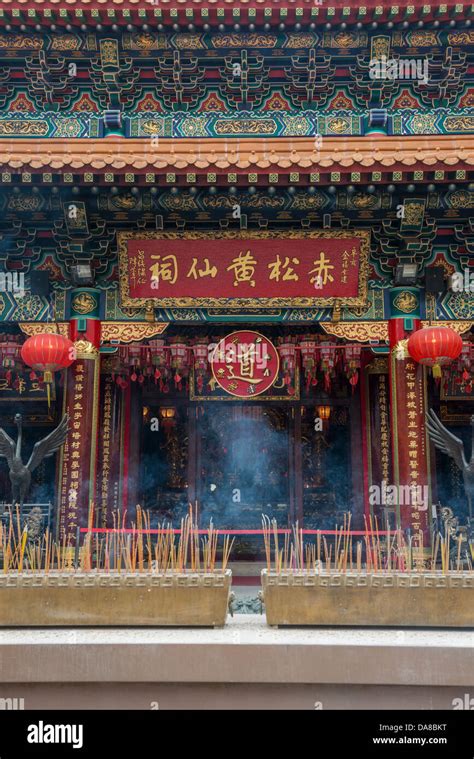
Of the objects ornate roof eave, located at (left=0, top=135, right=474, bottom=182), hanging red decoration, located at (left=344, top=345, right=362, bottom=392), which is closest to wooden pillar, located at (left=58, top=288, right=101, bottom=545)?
ornate roof eave, located at (left=0, top=135, right=474, bottom=182)

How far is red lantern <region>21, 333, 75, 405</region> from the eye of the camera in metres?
6.53

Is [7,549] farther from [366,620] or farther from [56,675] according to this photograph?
[366,620]

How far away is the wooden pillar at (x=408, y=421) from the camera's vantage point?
6609 mm

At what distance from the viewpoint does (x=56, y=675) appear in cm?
382

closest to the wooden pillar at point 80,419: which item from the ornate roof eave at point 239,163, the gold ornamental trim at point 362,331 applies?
the ornate roof eave at point 239,163

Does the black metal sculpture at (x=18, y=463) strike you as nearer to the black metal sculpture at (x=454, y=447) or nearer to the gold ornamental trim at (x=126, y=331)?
the gold ornamental trim at (x=126, y=331)

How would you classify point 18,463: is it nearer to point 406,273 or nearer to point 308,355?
point 308,355

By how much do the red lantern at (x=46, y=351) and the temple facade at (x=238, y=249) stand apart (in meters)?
0.29

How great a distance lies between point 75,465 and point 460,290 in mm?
4317

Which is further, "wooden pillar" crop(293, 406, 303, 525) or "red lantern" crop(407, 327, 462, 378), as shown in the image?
"wooden pillar" crop(293, 406, 303, 525)

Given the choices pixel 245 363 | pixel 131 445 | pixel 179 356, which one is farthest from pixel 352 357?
pixel 131 445

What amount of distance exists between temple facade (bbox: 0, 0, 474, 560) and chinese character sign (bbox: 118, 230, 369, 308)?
2 centimetres

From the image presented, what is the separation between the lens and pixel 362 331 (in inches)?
275

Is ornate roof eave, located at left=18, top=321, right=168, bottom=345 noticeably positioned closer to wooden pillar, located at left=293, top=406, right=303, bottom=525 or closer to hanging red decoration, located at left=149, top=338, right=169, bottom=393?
hanging red decoration, located at left=149, top=338, right=169, bottom=393
